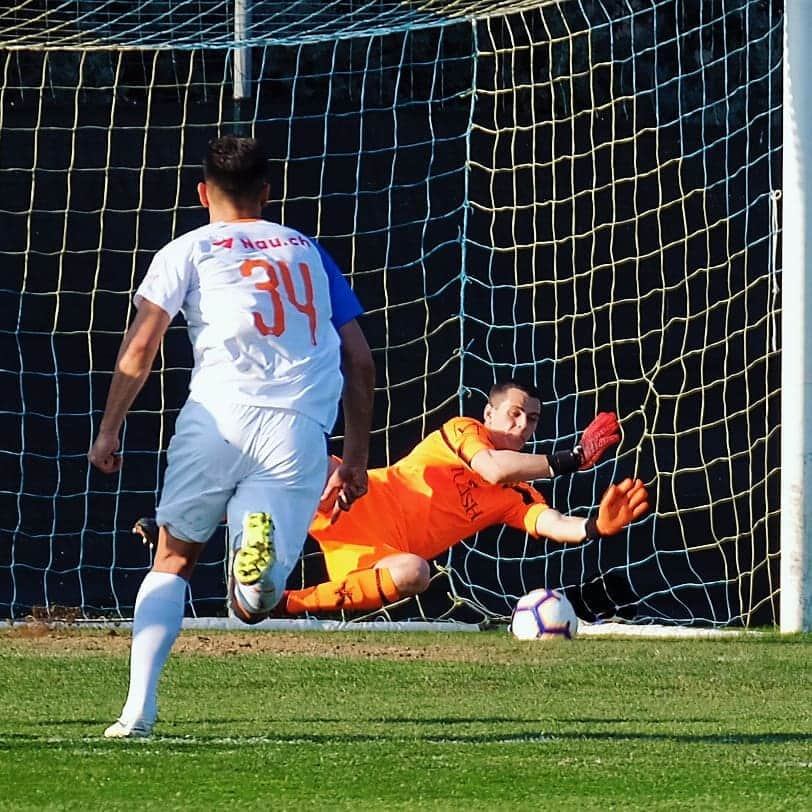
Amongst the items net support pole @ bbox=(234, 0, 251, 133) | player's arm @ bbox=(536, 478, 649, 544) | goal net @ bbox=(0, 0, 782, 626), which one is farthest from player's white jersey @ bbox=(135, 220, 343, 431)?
net support pole @ bbox=(234, 0, 251, 133)

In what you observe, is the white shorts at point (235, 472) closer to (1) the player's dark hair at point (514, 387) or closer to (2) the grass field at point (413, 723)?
(2) the grass field at point (413, 723)

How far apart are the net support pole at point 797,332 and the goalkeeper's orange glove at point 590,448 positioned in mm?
754

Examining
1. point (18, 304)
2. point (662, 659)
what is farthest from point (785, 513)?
point (18, 304)

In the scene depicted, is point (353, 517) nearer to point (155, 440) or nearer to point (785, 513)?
point (785, 513)

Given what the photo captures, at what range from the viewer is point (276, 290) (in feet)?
15.9

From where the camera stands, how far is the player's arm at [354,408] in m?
5.03

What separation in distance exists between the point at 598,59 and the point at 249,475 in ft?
35.8

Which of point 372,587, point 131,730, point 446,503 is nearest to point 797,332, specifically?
point 446,503

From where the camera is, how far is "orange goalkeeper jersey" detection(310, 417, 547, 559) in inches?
322

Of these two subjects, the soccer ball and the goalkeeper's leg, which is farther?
the soccer ball

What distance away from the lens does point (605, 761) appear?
14.4ft

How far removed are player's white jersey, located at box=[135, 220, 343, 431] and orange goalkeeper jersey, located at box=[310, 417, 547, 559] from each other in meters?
3.30

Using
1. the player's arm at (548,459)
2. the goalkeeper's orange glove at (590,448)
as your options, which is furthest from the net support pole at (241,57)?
the goalkeeper's orange glove at (590,448)

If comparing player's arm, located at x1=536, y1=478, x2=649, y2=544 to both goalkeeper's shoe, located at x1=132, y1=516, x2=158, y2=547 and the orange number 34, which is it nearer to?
goalkeeper's shoe, located at x1=132, y1=516, x2=158, y2=547
